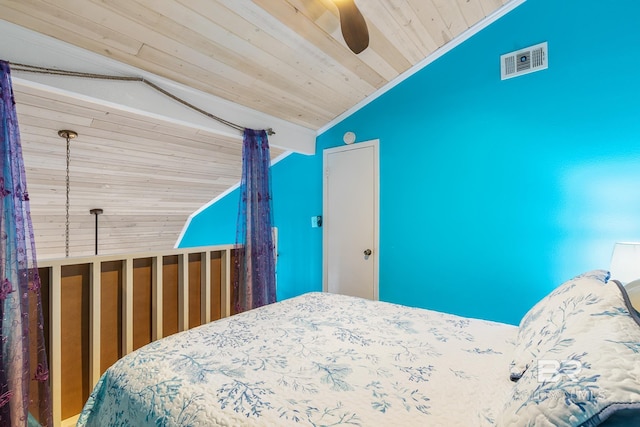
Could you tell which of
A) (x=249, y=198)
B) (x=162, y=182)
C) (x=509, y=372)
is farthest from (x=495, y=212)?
(x=162, y=182)

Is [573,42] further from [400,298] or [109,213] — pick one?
[109,213]

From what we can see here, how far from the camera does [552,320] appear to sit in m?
1.03

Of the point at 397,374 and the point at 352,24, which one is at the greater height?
the point at 352,24

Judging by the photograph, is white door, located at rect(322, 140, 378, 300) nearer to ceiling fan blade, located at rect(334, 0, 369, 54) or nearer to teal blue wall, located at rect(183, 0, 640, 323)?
teal blue wall, located at rect(183, 0, 640, 323)

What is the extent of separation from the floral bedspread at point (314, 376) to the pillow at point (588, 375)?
20cm

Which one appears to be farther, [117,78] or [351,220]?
[351,220]

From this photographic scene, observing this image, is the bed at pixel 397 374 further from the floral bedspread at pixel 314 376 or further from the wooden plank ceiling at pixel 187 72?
the wooden plank ceiling at pixel 187 72

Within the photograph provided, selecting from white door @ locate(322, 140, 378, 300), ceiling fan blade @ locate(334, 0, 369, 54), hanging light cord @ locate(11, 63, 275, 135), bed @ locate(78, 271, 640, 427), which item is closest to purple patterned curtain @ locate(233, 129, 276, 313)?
hanging light cord @ locate(11, 63, 275, 135)

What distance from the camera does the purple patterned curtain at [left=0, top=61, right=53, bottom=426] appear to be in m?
1.34

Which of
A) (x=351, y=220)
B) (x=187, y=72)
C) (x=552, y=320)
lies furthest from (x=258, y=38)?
(x=552, y=320)

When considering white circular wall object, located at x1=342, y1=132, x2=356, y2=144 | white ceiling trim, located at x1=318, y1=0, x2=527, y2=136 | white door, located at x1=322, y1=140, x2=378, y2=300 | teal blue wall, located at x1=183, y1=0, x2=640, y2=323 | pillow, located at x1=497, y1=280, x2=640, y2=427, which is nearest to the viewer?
pillow, located at x1=497, y1=280, x2=640, y2=427

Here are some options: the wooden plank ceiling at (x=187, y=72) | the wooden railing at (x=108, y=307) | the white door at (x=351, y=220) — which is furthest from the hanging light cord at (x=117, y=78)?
the white door at (x=351, y=220)

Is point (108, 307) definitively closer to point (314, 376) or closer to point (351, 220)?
point (314, 376)

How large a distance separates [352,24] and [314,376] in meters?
1.56
